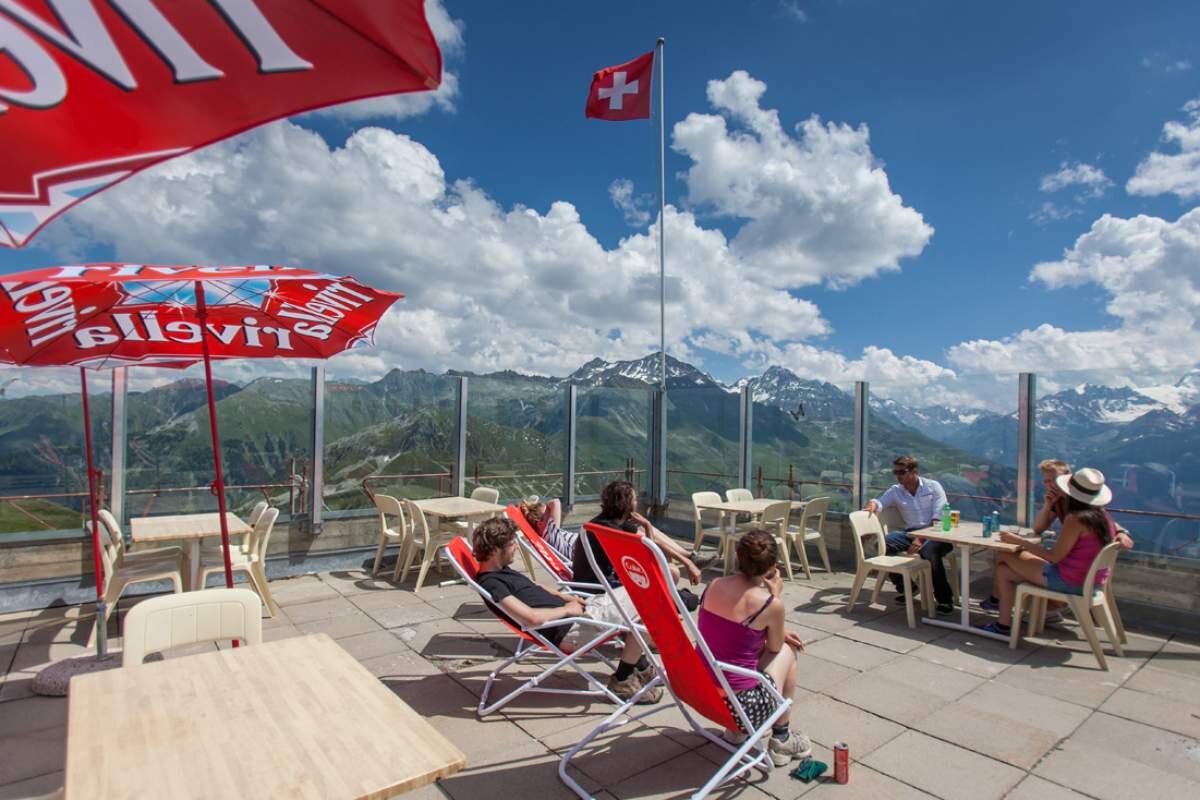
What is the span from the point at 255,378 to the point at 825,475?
6.51 metres

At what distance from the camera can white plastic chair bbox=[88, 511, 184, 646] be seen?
14.6ft

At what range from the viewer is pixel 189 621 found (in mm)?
2559

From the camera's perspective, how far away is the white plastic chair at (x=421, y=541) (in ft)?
19.4

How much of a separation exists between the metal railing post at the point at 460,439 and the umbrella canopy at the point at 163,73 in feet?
20.9

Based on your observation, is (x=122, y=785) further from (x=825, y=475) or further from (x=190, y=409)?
(x=825, y=475)

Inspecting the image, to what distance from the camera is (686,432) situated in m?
9.25

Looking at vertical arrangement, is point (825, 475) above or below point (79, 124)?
below

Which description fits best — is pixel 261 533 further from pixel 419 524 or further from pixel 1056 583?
pixel 1056 583

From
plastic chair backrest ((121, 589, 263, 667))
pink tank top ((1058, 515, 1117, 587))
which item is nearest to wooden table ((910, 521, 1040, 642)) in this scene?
pink tank top ((1058, 515, 1117, 587))

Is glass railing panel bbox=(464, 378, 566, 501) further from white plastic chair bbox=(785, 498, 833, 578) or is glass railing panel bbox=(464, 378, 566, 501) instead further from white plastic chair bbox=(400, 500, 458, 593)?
white plastic chair bbox=(785, 498, 833, 578)

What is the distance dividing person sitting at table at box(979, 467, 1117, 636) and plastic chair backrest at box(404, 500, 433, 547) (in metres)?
4.74

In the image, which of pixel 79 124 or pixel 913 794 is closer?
pixel 79 124

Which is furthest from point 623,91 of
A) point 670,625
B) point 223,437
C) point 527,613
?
point 670,625

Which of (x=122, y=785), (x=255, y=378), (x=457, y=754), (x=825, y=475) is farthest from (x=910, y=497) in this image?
(x=255, y=378)
